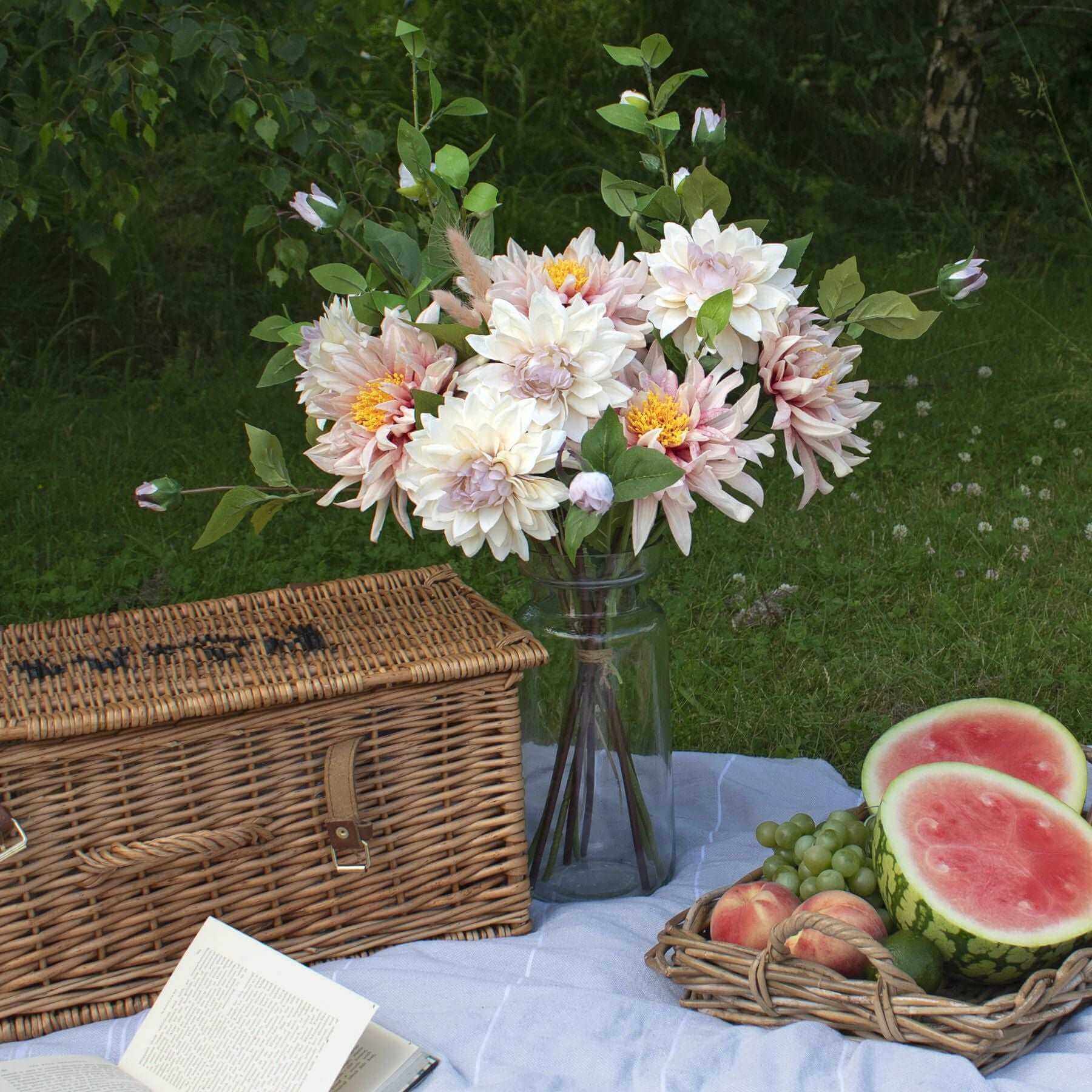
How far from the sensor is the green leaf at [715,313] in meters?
1.51

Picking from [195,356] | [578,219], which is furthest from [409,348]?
[578,219]

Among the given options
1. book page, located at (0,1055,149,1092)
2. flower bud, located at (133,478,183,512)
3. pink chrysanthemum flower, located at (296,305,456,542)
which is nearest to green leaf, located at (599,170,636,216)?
pink chrysanthemum flower, located at (296,305,456,542)

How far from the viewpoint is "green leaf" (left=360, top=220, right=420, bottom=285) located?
5.46ft

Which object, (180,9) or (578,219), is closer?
(180,9)

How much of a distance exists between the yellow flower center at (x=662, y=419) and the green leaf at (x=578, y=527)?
12 cm

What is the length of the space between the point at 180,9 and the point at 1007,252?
14.9 feet

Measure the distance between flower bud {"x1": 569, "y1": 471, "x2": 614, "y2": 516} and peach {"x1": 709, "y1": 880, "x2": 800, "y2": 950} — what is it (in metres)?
0.57

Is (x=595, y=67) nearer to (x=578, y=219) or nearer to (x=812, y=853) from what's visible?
(x=578, y=219)

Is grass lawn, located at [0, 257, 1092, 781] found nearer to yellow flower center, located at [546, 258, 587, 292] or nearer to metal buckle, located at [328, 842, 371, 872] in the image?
metal buckle, located at [328, 842, 371, 872]

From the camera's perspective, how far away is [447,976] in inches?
69.9

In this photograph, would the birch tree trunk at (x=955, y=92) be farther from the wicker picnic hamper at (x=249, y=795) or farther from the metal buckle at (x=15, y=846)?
the metal buckle at (x=15, y=846)

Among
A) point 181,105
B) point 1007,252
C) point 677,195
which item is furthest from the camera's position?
point 1007,252

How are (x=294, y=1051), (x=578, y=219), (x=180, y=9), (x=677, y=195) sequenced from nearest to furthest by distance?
(x=294, y=1051) < (x=677, y=195) < (x=180, y=9) < (x=578, y=219)

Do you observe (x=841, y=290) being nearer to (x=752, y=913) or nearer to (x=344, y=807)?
(x=752, y=913)
